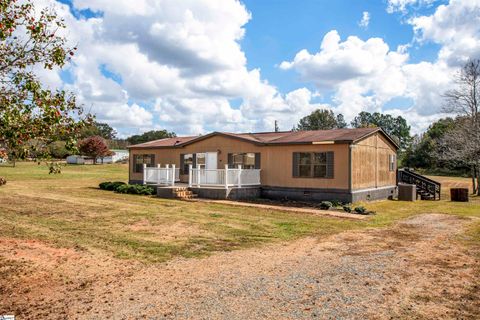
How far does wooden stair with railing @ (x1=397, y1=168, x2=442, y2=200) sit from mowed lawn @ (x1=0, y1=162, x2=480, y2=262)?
5.84 m

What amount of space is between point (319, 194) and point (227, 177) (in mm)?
4575

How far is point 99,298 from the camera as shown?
589 centimetres

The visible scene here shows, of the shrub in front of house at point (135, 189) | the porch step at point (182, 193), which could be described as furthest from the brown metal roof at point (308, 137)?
the porch step at point (182, 193)

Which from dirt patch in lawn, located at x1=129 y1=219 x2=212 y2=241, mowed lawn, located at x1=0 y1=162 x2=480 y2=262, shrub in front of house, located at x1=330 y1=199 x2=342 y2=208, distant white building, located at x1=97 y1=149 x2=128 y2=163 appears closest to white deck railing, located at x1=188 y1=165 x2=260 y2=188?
mowed lawn, located at x1=0 y1=162 x2=480 y2=262

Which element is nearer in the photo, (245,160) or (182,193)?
(182,193)

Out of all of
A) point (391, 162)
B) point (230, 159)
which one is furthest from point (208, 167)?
point (391, 162)

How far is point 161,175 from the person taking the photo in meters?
23.2

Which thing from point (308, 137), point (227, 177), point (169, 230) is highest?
point (308, 137)

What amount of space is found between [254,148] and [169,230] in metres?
10.4

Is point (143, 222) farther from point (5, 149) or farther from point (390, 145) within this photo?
point (390, 145)

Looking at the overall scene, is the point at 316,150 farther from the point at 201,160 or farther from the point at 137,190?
the point at 137,190

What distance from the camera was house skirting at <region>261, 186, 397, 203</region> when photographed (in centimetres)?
1823

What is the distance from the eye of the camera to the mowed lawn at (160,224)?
9.41 metres

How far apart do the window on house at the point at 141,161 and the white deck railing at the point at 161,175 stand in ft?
4.77
